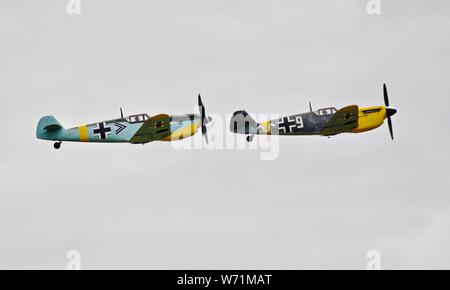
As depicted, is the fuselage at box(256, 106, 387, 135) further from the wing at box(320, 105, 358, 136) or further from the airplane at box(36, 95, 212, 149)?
the airplane at box(36, 95, 212, 149)

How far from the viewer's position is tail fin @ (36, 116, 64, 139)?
58938 millimetres

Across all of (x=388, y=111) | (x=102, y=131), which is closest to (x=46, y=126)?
(x=102, y=131)

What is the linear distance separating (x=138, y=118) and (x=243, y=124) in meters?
5.22

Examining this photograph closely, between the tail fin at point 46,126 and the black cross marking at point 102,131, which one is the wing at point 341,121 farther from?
the tail fin at point 46,126

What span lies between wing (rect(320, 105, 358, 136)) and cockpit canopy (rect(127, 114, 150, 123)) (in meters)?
8.76

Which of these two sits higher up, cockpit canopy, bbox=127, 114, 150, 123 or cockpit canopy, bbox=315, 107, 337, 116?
cockpit canopy, bbox=127, 114, 150, 123

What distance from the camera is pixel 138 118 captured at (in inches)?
2346

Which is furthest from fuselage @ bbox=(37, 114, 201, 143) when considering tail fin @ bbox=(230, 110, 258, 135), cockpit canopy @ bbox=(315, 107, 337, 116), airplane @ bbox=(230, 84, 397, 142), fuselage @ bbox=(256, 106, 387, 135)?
cockpit canopy @ bbox=(315, 107, 337, 116)

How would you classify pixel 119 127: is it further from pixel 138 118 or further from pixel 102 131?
pixel 138 118
